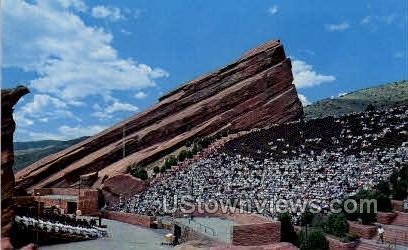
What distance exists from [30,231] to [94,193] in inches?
529

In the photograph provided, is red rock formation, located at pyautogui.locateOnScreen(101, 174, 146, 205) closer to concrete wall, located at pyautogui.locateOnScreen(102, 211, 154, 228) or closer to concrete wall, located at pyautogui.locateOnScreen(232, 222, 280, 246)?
concrete wall, located at pyautogui.locateOnScreen(102, 211, 154, 228)

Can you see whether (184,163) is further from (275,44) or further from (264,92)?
(275,44)

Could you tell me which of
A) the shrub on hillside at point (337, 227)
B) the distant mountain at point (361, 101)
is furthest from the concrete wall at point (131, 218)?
the distant mountain at point (361, 101)

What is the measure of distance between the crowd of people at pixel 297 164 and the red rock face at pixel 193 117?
5.65 metres

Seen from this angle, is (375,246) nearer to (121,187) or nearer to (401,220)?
(401,220)

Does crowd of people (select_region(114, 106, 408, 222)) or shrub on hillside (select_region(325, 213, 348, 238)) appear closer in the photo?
shrub on hillside (select_region(325, 213, 348, 238))

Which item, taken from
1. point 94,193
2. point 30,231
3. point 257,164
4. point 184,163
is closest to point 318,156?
point 257,164

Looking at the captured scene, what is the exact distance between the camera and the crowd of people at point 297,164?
26172 millimetres

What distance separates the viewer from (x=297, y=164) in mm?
31453

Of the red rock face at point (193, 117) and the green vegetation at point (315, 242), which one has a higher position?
the red rock face at point (193, 117)

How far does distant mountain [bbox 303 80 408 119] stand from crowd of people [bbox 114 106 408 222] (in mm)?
44073

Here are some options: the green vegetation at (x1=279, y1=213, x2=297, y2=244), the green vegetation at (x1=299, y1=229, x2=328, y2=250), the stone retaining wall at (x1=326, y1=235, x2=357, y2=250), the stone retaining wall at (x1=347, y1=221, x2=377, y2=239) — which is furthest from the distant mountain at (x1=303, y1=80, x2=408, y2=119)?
the green vegetation at (x1=299, y1=229, x2=328, y2=250)

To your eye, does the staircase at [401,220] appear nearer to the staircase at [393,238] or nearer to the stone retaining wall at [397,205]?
the staircase at [393,238]

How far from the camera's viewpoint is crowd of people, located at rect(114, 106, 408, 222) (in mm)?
26172
